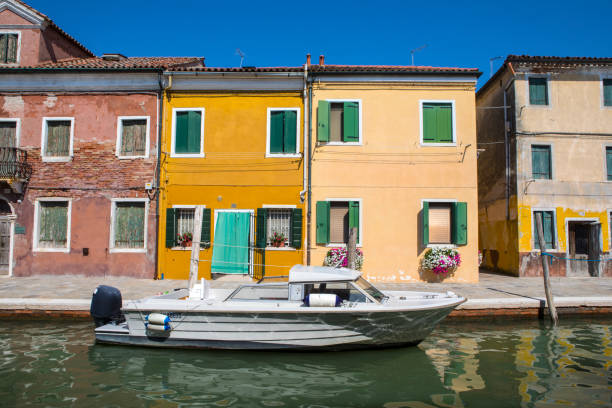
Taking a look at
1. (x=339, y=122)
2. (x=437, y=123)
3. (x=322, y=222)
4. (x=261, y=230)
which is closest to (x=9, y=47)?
(x=261, y=230)

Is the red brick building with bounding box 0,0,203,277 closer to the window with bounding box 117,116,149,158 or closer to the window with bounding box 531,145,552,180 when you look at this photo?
the window with bounding box 117,116,149,158

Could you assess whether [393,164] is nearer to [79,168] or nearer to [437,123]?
[437,123]

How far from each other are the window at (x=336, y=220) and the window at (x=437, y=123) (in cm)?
320

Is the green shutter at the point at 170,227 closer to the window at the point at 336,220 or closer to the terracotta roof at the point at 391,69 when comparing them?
the window at the point at 336,220

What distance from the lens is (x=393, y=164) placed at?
44.5 feet

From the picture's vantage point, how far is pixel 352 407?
5.28 m

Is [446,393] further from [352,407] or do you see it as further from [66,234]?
[66,234]

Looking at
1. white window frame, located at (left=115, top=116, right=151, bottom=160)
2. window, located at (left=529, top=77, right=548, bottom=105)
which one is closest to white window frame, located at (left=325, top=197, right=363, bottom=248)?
white window frame, located at (left=115, top=116, right=151, bottom=160)

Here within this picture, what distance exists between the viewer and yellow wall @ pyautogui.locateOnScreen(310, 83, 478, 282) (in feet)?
43.7

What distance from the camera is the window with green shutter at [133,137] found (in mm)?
13875

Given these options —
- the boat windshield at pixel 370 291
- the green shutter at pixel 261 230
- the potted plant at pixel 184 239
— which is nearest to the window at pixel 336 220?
the green shutter at pixel 261 230

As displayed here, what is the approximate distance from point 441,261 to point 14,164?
1370 centimetres

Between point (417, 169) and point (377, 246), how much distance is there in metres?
2.78

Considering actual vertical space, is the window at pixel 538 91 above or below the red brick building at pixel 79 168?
above
